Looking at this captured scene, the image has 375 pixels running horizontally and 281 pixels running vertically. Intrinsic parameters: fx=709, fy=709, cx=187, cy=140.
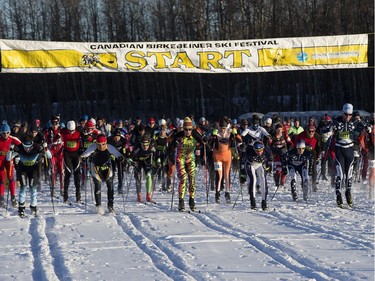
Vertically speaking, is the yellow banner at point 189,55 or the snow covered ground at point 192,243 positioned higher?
the yellow banner at point 189,55

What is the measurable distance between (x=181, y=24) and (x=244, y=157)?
4375 centimetres

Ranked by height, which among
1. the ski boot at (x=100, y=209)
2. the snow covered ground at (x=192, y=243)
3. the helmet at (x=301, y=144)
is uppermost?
the helmet at (x=301, y=144)

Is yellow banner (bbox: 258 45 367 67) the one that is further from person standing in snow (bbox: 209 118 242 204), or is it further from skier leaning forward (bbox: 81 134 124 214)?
skier leaning forward (bbox: 81 134 124 214)

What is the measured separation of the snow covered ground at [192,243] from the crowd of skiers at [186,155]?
25.7 inches

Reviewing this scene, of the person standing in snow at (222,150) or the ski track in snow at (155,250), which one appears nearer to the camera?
the ski track in snow at (155,250)

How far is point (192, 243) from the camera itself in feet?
32.6

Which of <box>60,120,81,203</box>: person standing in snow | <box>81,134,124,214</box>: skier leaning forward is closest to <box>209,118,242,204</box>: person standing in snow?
<box>81,134,124,214</box>: skier leaning forward

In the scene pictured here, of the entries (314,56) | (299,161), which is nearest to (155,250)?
(299,161)

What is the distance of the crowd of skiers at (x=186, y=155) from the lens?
1372cm

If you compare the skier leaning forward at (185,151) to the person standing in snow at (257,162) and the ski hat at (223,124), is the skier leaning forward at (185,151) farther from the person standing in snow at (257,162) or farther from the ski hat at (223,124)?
the ski hat at (223,124)

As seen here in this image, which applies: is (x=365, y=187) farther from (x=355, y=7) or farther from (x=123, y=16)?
(x=123, y=16)

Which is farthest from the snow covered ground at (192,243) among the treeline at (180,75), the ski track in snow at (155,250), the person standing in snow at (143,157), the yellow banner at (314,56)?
the treeline at (180,75)

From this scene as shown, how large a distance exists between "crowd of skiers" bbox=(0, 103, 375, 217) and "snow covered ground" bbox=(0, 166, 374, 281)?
25.7 inches

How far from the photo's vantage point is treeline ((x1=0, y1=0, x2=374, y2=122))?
51.9 meters
